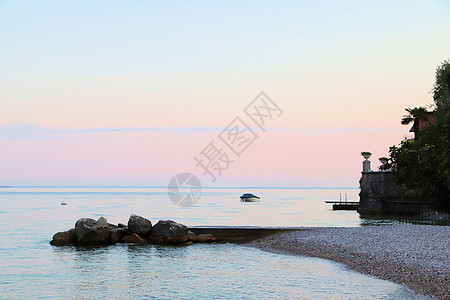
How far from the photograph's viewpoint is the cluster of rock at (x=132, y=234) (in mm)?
33938

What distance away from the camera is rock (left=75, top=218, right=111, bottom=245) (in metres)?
33.8

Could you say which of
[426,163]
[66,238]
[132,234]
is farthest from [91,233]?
[426,163]

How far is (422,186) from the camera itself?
4928 cm

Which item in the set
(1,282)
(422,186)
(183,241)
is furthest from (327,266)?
(422,186)

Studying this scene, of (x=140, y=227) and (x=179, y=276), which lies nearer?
(x=179, y=276)

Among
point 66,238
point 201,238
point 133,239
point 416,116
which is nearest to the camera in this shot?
point 133,239

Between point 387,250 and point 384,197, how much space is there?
44910 mm

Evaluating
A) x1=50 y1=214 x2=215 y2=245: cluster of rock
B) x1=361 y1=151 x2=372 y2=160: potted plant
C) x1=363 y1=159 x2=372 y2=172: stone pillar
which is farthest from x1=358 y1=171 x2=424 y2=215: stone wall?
x1=50 y1=214 x2=215 y2=245: cluster of rock

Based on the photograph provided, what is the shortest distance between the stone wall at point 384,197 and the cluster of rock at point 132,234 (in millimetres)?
37432

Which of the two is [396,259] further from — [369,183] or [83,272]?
[369,183]

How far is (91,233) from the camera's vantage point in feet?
111

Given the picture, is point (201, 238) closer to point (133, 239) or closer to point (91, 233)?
point (133, 239)

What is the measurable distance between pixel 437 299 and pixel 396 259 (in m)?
6.65

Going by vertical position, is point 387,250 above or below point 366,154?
below
